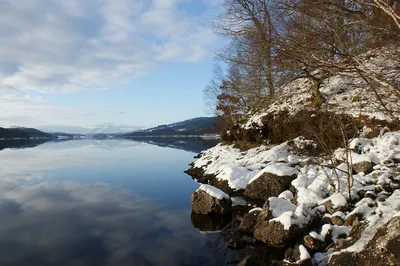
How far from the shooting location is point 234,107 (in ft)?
106

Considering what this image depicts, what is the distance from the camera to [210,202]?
10852mm

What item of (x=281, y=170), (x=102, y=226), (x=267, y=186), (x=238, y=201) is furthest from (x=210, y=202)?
(x=102, y=226)

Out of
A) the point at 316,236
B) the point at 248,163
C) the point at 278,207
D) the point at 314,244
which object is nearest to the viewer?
the point at 314,244

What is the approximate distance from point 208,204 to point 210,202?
12 cm

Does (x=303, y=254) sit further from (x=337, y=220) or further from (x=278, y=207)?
(x=278, y=207)

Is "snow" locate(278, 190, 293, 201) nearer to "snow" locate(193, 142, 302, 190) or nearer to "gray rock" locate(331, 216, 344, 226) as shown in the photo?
"snow" locate(193, 142, 302, 190)

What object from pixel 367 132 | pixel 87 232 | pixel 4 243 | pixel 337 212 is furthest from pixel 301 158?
pixel 4 243

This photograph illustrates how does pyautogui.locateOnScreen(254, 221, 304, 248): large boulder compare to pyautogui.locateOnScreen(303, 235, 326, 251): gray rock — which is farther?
pyautogui.locateOnScreen(254, 221, 304, 248): large boulder

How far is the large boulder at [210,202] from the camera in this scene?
10750mm

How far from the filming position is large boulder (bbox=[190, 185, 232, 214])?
423 inches

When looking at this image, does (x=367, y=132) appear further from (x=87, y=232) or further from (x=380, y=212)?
(x=87, y=232)

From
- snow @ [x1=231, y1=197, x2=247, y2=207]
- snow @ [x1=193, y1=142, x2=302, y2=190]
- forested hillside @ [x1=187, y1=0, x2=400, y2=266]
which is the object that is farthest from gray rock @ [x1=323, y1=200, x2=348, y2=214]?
snow @ [x1=231, y1=197, x2=247, y2=207]

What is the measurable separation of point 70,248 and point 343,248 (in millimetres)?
7453

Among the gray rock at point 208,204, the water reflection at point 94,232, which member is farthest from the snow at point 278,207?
the gray rock at point 208,204
